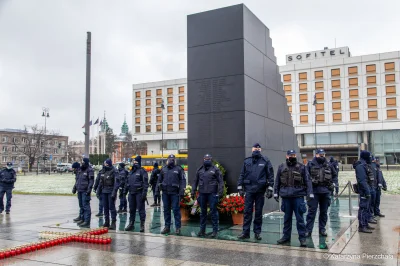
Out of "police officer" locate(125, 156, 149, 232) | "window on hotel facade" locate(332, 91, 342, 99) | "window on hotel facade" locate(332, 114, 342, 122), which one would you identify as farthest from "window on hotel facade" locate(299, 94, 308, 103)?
"police officer" locate(125, 156, 149, 232)

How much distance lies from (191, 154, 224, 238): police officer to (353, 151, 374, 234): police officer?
361cm

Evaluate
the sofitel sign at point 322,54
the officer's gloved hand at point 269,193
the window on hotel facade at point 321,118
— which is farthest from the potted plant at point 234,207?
the sofitel sign at point 322,54

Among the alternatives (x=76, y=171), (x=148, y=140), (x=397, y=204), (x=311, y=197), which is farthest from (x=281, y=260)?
(x=148, y=140)

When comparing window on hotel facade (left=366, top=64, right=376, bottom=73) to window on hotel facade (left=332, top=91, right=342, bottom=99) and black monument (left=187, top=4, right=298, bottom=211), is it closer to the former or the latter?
window on hotel facade (left=332, top=91, right=342, bottom=99)

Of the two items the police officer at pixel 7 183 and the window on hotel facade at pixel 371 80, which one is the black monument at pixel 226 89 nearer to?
the police officer at pixel 7 183

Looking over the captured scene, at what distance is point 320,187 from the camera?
30.3ft

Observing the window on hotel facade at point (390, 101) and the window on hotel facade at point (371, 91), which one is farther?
the window on hotel facade at point (371, 91)

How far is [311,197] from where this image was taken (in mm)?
8477

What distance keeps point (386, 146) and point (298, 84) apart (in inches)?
765

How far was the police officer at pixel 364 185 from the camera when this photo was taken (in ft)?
31.8

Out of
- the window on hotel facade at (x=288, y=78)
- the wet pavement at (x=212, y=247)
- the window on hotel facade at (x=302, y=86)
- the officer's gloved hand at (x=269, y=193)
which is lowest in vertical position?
the wet pavement at (x=212, y=247)

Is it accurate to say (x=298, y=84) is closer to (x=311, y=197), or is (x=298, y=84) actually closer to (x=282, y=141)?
(x=282, y=141)

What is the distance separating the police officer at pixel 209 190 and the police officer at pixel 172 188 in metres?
0.49

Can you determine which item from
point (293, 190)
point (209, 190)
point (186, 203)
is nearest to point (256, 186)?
point (293, 190)
